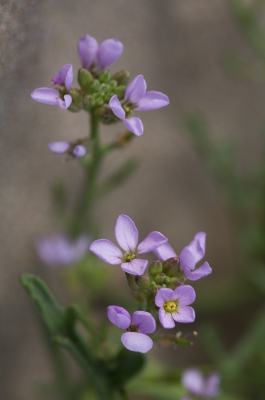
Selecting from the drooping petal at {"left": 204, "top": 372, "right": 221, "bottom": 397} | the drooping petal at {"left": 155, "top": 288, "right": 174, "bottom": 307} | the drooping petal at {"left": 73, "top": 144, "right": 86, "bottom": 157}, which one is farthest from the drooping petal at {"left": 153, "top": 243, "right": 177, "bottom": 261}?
the drooping petal at {"left": 204, "top": 372, "right": 221, "bottom": 397}

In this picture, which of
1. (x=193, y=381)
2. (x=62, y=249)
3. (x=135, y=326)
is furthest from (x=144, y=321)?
(x=62, y=249)

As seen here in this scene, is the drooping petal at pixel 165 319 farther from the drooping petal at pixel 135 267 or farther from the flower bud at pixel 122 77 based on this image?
the flower bud at pixel 122 77

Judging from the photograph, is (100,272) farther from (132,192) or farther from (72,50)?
(72,50)

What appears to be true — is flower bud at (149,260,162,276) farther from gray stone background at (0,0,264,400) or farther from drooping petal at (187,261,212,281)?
gray stone background at (0,0,264,400)

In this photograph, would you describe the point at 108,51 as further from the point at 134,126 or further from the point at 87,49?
the point at 134,126

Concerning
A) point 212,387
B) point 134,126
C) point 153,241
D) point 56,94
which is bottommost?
point 212,387

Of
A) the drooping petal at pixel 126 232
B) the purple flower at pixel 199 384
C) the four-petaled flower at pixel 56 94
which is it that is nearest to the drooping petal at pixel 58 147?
the four-petaled flower at pixel 56 94
